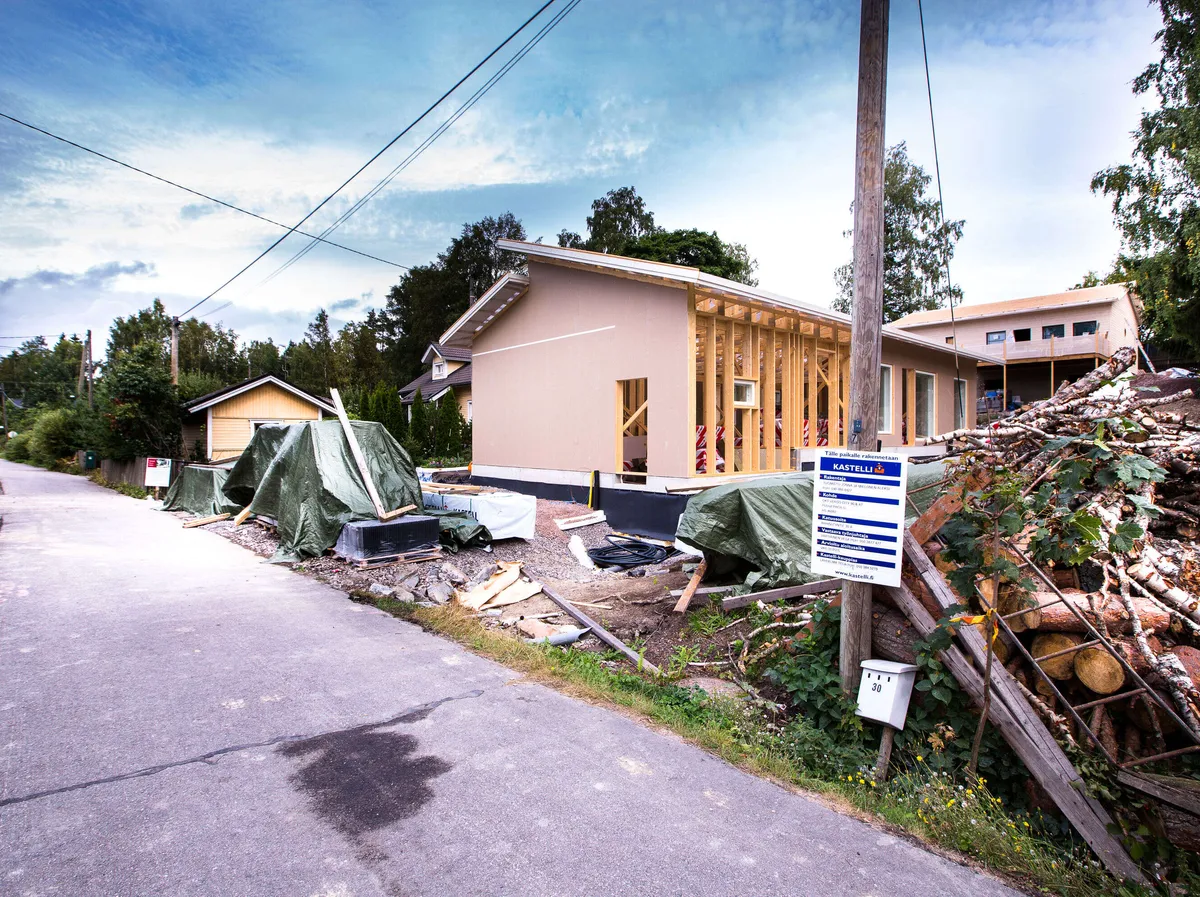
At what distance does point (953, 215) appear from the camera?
34000mm

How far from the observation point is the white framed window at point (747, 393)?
1239cm

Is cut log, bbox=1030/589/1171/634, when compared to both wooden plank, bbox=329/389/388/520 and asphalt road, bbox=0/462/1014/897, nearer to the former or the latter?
asphalt road, bbox=0/462/1014/897

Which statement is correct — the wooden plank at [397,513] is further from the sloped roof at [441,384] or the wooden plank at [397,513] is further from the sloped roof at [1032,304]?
the sloped roof at [1032,304]

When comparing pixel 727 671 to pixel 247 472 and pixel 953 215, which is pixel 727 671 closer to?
pixel 247 472

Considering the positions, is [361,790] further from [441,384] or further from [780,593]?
[441,384]

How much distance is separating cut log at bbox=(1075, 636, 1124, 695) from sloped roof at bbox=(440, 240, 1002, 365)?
593cm

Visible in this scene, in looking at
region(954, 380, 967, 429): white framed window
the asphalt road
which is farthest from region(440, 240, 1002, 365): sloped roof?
the asphalt road

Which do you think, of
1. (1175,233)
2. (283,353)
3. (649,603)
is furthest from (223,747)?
(283,353)

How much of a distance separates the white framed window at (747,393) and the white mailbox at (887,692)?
29.1ft

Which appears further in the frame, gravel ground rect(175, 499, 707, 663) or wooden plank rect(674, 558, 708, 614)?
wooden plank rect(674, 558, 708, 614)

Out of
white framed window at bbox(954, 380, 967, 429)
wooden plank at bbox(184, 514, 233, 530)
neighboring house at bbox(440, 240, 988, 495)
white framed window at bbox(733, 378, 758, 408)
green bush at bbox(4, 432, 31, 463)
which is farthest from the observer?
green bush at bbox(4, 432, 31, 463)

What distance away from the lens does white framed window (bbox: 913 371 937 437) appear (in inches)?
752

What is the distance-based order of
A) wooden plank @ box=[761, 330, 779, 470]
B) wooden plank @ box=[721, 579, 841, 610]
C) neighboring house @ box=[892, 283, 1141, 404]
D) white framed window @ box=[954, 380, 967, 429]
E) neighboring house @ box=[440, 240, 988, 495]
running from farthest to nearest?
neighboring house @ box=[892, 283, 1141, 404] < white framed window @ box=[954, 380, 967, 429] < wooden plank @ box=[761, 330, 779, 470] < neighboring house @ box=[440, 240, 988, 495] < wooden plank @ box=[721, 579, 841, 610]

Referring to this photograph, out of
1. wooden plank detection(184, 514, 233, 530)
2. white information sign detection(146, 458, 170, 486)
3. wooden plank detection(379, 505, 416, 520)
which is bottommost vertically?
wooden plank detection(184, 514, 233, 530)
